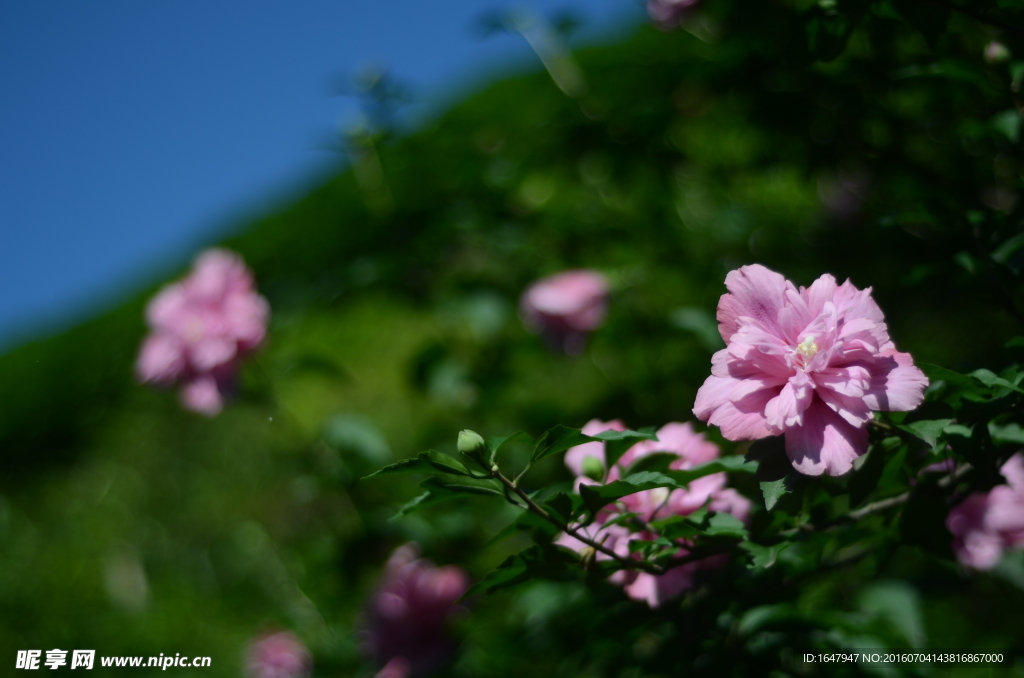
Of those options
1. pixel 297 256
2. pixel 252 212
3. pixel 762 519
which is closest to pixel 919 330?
pixel 762 519

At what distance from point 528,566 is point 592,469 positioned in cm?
14

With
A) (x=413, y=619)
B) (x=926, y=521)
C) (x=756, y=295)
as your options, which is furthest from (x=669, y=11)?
(x=413, y=619)

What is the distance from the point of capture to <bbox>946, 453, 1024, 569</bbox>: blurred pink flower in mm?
1176

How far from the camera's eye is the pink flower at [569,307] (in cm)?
164

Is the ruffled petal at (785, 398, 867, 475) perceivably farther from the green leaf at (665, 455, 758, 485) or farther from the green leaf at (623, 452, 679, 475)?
the green leaf at (623, 452, 679, 475)

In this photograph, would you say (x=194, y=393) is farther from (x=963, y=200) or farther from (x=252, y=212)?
(x=252, y=212)

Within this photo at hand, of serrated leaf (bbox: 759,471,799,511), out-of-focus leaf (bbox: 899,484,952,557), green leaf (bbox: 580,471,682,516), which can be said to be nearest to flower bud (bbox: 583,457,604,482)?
green leaf (bbox: 580,471,682,516)

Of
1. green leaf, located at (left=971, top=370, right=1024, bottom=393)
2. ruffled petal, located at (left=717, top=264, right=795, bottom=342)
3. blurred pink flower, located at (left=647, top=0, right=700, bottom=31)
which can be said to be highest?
blurred pink flower, located at (left=647, top=0, right=700, bottom=31)

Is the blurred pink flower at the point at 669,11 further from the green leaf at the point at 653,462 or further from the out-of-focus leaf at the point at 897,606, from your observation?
the out-of-focus leaf at the point at 897,606

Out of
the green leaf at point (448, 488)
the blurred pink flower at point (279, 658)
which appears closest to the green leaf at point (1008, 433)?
the green leaf at point (448, 488)

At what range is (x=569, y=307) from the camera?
1.63m

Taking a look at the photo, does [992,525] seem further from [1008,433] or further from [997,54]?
[997,54]

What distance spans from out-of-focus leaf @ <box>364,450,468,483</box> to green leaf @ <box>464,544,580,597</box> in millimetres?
103

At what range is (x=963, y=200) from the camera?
1184mm
